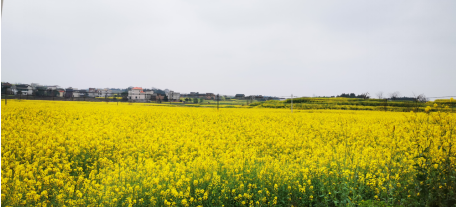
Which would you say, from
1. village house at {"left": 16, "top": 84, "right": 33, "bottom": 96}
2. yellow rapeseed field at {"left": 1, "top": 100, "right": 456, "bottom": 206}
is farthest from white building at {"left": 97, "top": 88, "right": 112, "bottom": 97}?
yellow rapeseed field at {"left": 1, "top": 100, "right": 456, "bottom": 206}

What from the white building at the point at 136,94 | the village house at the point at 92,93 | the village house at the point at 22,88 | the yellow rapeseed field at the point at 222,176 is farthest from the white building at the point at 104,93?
the yellow rapeseed field at the point at 222,176

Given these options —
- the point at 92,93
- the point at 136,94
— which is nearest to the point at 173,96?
the point at 136,94

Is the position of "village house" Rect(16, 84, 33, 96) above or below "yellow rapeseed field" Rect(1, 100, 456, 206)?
above

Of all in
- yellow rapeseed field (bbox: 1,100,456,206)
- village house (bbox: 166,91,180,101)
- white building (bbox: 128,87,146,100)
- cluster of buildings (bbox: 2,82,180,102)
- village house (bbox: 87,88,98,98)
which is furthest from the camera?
village house (bbox: 166,91,180,101)

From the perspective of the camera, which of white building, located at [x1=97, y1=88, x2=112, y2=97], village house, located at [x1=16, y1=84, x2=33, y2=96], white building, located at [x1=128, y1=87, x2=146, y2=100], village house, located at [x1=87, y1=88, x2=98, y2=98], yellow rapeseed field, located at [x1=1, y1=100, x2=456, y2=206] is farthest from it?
white building, located at [x1=128, y1=87, x2=146, y2=100]

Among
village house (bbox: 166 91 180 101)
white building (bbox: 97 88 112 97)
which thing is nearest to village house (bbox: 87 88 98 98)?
white building (bbox: 97 88 112 97)

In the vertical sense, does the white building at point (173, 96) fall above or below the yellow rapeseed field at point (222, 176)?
above

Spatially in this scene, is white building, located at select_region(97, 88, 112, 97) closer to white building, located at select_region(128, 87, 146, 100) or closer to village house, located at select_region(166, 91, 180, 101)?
white building, located at select_region(128, 87, 146, 100)

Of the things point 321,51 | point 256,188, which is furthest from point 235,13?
point 256,188

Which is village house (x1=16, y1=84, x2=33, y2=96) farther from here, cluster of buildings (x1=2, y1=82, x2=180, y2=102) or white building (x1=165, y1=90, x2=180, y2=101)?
white building (x1=165, y1=90, x2=180, y2=101)

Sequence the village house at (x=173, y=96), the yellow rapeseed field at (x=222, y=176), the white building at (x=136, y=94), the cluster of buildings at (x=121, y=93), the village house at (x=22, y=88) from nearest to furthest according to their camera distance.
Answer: the yellow rapeseed field at (x=222, y=176)
the village house at (x=22, y=88)
the cluster of buildings at (x=121, y=93)
the white building at (x=136, y=94)
the village house at (x=173, y=96)

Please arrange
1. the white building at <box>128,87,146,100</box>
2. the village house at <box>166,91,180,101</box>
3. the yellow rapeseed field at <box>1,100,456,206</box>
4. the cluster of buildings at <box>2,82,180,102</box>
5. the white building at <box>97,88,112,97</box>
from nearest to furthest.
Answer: the yellow rapeseed field at <box>1,100,456,206</box>
the cluster of buildings at <box>2,82,180,102</box>
the white building at <box>97,88,112,97</box>
the white building at <box>128,87,146,100</box>
the village house at <box>166,91,180,101</box>

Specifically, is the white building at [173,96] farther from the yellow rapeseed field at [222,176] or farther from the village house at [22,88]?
the yellow rapeseed field at [222,176]

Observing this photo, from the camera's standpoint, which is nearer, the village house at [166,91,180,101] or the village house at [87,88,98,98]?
the village house at [87,88,98,98]
